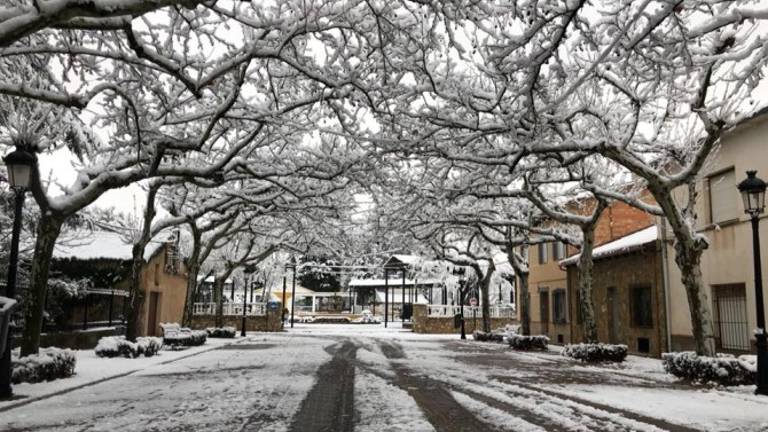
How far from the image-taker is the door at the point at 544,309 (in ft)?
107

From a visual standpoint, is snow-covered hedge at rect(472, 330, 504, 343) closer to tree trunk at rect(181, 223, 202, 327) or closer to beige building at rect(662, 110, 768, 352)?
beige building at rect(662, 110, 768, 352)

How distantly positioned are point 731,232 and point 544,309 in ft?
56.1

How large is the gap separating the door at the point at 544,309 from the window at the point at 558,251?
7.29 feet

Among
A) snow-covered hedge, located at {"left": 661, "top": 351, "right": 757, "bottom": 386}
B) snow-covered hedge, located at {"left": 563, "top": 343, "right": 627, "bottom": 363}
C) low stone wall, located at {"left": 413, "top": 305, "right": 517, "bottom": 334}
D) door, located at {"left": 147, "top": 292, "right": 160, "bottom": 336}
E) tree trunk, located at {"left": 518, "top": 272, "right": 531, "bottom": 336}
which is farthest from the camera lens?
low stone wall, located at {"left": 413, "top": 305, "right": 517, "bottom": 334}

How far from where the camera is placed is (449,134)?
14.9 meters

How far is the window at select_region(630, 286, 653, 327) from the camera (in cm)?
2195

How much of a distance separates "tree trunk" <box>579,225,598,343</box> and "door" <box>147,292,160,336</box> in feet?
67.1

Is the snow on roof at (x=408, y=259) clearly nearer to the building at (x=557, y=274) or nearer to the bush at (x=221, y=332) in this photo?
the building at (x=557, y=274)

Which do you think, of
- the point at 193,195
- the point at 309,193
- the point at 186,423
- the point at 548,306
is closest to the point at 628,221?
the point at 548,306

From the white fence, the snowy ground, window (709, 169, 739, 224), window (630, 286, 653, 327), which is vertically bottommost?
the snowy ground

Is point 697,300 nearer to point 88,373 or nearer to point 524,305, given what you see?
point 524,305

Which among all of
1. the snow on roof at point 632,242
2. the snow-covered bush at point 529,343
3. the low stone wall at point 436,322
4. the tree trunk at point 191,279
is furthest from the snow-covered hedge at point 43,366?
the low stone wall at point 436,322

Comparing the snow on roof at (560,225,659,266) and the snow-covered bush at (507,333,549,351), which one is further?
the snow-covered bush at (507,333,549,351)

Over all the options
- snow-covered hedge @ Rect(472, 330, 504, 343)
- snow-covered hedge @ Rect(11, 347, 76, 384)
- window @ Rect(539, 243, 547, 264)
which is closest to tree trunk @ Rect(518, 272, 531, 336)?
snow-covered hedge @ Rect(472, 330, 504, 343)
